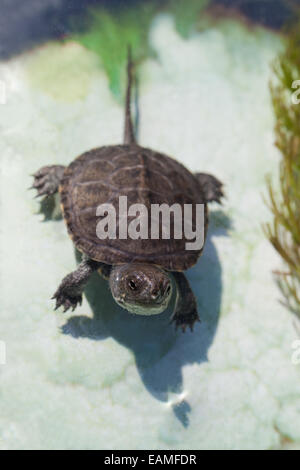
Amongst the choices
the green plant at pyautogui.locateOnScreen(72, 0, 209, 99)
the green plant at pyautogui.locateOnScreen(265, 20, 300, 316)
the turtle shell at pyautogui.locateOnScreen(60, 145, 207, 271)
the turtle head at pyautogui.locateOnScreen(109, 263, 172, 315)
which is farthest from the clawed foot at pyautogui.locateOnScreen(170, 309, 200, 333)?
the green plant at pyautogui.locateOnScreen(72, 0, 209, 99)

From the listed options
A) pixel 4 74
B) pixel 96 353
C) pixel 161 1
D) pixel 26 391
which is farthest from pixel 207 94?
pixel 26 391

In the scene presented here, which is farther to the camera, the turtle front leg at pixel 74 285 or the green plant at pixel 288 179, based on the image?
the green plant at pixel 288 179

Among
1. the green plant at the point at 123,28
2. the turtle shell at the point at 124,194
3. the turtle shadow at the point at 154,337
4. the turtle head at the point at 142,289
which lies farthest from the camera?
the green plant at the point at 123,28

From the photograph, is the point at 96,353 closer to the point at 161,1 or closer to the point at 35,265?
the point at 35,265

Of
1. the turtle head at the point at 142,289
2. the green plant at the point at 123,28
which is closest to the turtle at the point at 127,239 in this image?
the turtle head at the point at 142,289

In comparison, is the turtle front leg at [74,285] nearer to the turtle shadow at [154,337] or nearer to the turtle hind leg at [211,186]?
the turtle shadow at [154,337]

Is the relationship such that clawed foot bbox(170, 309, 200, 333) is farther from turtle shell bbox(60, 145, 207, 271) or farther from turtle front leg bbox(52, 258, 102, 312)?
turtle front leg bbox(52, 258, 102, 312)

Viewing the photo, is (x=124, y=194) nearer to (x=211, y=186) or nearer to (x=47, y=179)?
(x=47, y=179)
